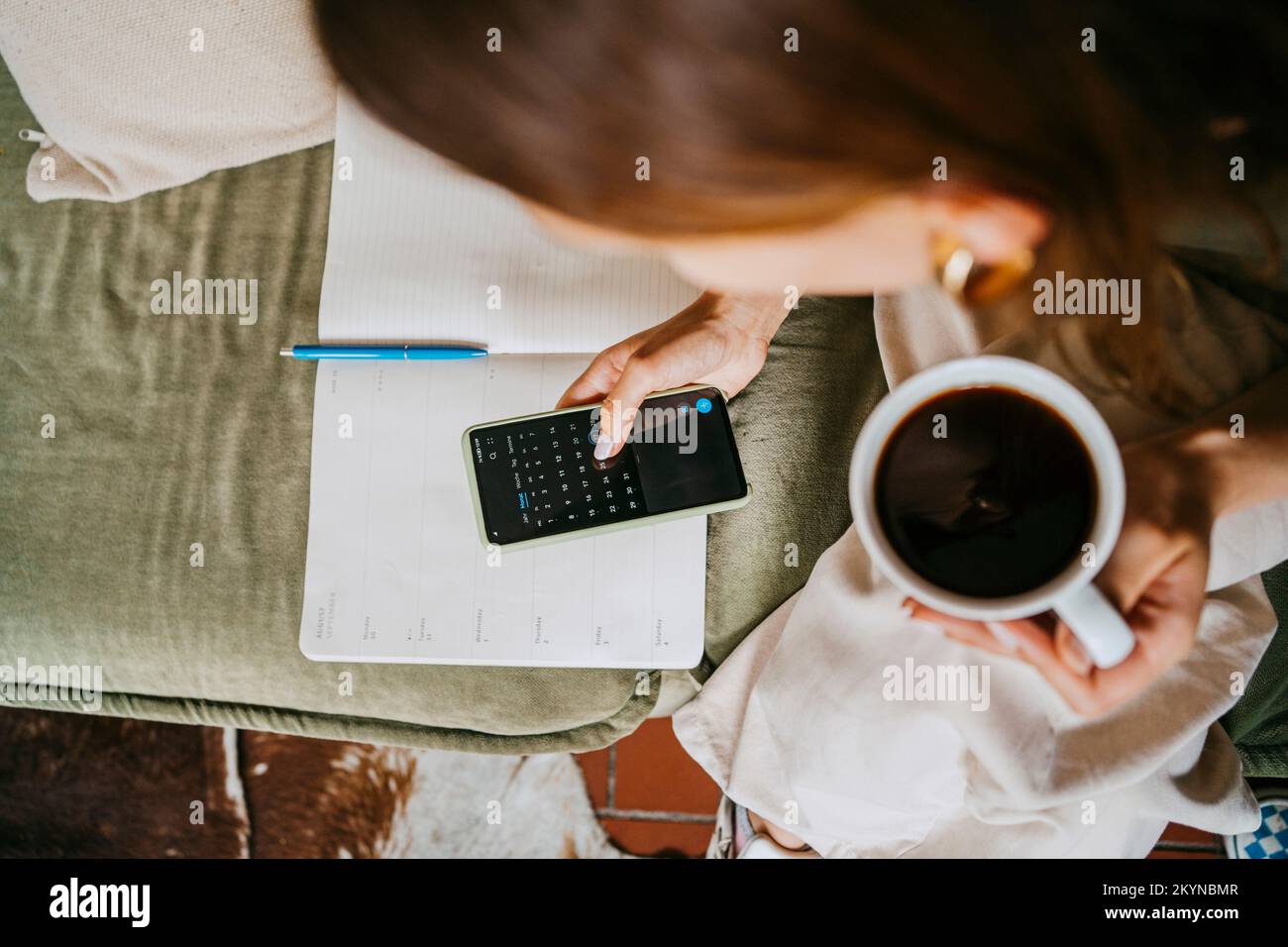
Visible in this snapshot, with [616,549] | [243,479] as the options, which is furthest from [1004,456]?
[243,479]

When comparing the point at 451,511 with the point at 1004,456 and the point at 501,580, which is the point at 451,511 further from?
the point at 1004,456

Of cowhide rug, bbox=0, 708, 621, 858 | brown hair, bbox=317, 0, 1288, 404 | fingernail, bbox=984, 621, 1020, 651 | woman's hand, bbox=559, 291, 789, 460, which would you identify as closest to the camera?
brown hair, bbox=317, 0, 1288, 404

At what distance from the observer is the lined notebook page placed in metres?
0.64

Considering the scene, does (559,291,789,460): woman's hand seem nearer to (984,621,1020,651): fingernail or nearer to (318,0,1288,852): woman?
(318,0,1288,852): woman

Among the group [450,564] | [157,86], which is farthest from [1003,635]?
Answer: [157,86]

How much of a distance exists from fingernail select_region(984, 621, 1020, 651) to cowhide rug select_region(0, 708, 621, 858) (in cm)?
57

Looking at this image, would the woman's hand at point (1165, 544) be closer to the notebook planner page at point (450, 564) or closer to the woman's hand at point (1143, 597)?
the woman's hand at point (1143, 597)

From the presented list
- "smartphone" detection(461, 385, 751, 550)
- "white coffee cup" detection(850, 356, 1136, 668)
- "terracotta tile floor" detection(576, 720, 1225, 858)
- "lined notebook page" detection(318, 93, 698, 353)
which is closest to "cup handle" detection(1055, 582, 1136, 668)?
"white coffee cup" detection(850, 356, 1136, 668)

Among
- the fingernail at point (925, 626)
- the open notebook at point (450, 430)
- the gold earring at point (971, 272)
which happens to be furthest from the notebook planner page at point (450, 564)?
the gold earring at point (971, 272)

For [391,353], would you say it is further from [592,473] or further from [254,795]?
[254,795]

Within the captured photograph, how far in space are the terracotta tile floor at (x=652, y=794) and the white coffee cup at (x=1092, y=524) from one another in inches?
21.3

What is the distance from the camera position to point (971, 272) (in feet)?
1.86

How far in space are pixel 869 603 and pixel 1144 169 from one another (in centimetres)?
33

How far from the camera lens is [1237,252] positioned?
0.58 meters
